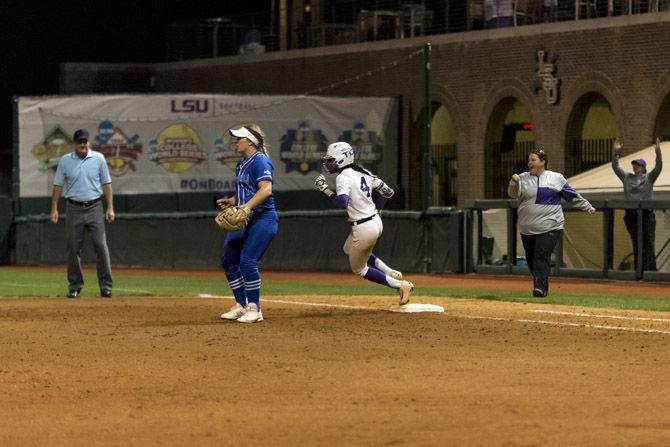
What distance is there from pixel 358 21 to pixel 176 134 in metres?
8.43

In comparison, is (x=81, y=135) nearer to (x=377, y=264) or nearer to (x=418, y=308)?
(x=377, y=264)

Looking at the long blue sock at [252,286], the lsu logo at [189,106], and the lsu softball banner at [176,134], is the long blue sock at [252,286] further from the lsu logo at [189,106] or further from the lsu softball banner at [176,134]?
the lsu logo at [189,106]

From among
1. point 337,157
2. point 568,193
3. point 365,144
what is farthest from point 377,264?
point 365,144

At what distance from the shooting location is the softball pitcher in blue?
13.6 meters

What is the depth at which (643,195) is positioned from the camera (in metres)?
22.8

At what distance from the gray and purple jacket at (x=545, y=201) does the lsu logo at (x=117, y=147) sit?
18621 millimetres

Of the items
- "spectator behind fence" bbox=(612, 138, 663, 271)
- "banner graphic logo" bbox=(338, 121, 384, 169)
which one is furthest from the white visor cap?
"banner graphic logo" bbox=(338, 121, 384, 169)

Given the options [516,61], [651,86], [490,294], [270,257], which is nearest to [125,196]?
[270,257]

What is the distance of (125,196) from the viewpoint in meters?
34.8

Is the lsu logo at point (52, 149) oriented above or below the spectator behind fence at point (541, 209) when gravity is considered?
above

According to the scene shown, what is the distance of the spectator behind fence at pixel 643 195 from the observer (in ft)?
73.6

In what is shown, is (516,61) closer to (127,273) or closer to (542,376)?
(127,273)

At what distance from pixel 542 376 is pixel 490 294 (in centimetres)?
918

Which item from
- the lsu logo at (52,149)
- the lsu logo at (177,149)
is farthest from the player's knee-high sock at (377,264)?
the lsu logo at (177,149)
